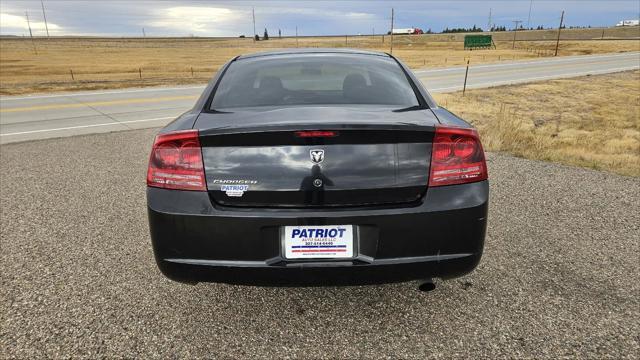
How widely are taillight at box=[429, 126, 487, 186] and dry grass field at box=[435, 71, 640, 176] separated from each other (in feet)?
16.7


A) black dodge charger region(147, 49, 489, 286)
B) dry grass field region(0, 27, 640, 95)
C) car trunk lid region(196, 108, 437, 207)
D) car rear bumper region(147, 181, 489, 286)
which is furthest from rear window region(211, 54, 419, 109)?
dry grass field region(0, 27, 640, 95)

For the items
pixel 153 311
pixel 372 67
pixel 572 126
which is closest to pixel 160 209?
pixel 153 311

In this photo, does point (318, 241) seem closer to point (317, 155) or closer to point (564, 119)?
point (317, 155)

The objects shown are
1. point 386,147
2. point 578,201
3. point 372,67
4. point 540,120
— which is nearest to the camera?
point 386,147

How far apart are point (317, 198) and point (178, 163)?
74 cm

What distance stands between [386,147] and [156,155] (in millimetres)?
1207

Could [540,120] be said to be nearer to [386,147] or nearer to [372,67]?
[372,67]

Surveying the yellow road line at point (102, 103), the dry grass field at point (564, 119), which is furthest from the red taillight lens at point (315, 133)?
the yellow road line at point (102, 103)

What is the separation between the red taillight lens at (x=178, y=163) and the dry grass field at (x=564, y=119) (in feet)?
20.5

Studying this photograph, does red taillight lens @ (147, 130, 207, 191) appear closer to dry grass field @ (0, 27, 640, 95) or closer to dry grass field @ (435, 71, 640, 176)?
dry grass field @ (435, 71, 640, 176)

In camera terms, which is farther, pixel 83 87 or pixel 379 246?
pixel 83 87

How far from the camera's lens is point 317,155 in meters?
2.07

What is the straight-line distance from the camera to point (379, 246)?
216 centimetres

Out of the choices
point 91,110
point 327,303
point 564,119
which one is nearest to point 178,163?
point 327,303
